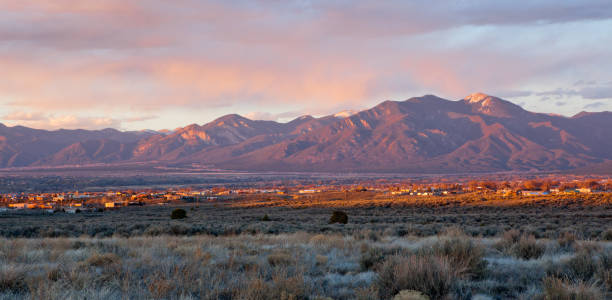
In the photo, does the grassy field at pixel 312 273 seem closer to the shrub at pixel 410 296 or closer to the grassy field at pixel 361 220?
the shrub at pixel 410 296

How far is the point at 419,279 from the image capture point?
700cm

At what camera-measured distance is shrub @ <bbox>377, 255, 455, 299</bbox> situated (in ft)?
22.6

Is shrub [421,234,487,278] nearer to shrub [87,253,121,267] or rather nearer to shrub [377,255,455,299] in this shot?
shrub [377,255,455,299]

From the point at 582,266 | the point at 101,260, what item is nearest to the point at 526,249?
the point at 582,266

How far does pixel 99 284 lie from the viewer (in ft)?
24.2

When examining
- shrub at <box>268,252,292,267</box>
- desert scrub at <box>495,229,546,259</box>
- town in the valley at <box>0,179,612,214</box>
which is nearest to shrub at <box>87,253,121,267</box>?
shrub at <box>268,252,292,267</box>

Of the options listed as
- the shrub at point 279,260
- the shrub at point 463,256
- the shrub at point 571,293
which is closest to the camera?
the shrub at point 571,293

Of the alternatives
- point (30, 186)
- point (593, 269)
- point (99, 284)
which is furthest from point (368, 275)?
point (30, 186)

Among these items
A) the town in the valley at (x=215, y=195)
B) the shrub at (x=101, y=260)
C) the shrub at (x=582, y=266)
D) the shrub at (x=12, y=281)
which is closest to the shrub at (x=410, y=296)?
the shrub at (x=582, y=266)

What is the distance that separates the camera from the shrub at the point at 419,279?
689 centimetres

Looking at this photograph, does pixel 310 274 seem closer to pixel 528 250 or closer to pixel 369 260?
pixel 369 260

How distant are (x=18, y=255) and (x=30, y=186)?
598ft

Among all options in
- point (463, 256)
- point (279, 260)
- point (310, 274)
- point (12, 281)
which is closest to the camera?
point (12, 281)

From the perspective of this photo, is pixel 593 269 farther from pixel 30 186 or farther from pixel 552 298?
pixel 30 186
